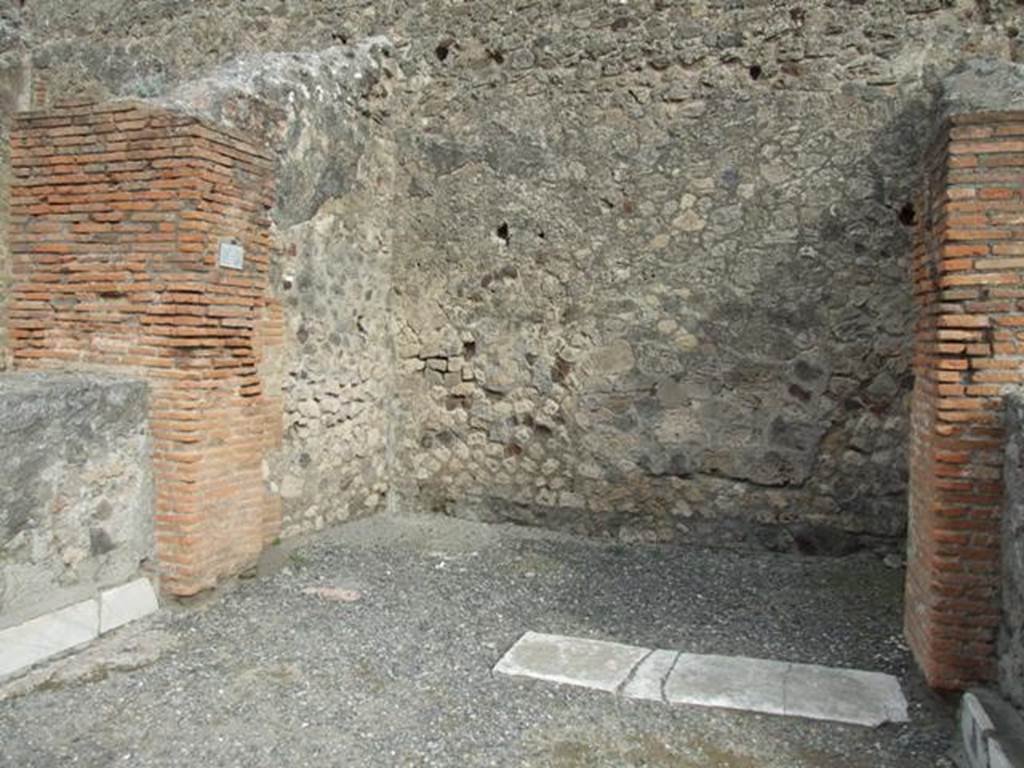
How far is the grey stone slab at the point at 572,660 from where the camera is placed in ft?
12.3

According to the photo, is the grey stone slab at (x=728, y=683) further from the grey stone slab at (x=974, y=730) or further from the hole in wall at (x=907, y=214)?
the hole in wall at (x=907, y=214)

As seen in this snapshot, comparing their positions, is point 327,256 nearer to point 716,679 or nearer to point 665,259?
point 665,259

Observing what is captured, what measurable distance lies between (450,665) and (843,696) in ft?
5.58

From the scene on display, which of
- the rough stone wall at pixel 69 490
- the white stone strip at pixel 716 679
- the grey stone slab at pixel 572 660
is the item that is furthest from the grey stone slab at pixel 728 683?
the rough stone wall at pixel 69 490

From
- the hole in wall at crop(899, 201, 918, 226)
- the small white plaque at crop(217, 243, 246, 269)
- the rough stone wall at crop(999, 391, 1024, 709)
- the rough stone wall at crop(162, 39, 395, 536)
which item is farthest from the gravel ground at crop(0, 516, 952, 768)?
the hole in wall at crop(899, 201, 918, 226)

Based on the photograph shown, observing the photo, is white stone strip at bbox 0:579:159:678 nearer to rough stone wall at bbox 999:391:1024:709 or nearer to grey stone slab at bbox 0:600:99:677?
grey stone slab at bbox 0:600:99:677

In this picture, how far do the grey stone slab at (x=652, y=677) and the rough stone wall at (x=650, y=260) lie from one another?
2.02 metres

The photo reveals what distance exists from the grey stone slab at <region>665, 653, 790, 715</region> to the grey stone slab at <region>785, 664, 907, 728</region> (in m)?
0.05

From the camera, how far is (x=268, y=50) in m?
7.27

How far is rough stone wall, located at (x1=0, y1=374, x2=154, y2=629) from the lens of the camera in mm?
3691

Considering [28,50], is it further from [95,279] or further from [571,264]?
[571,264]

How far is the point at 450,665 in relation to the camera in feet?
12.7

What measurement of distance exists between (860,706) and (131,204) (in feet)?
13.7

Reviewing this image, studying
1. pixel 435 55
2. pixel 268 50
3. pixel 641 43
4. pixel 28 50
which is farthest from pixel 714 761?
pixel 28 50
